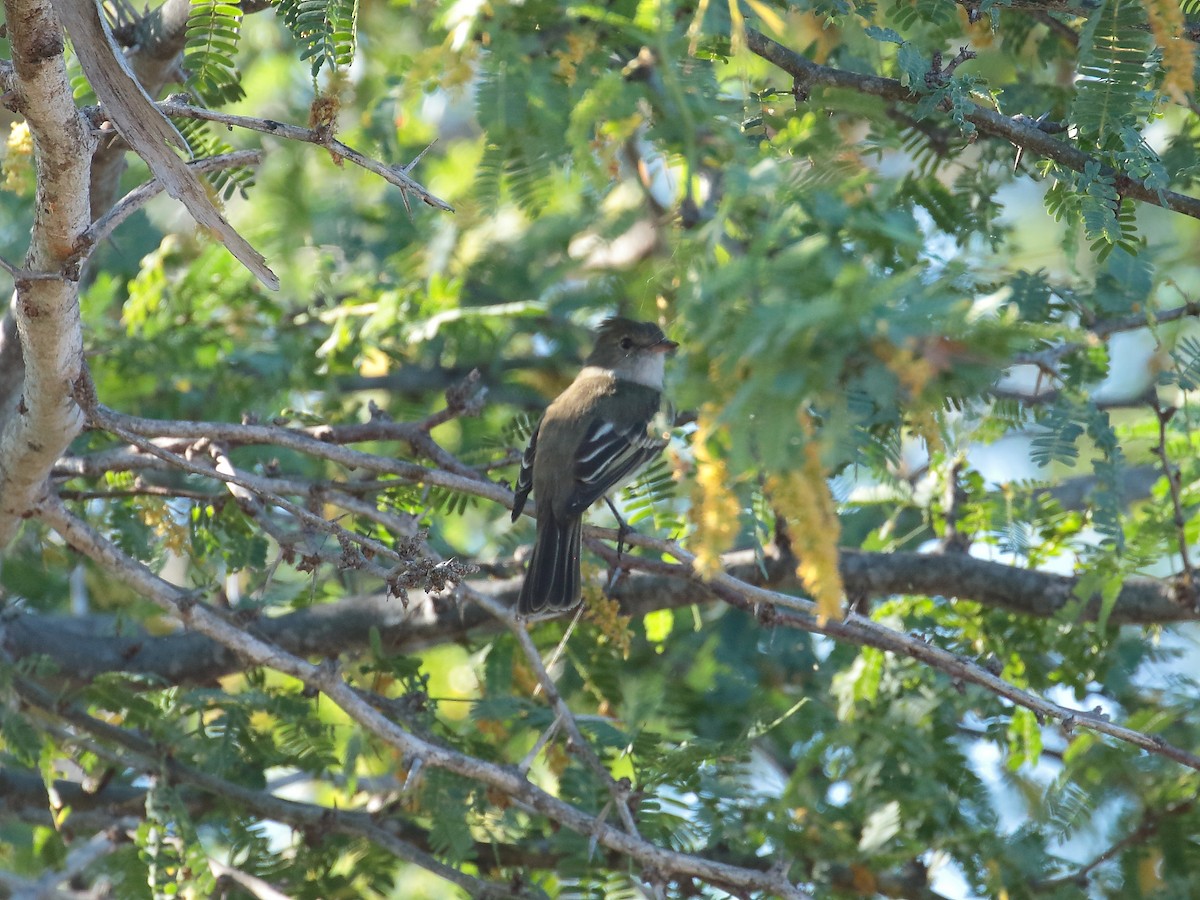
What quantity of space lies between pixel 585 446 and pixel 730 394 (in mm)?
3028

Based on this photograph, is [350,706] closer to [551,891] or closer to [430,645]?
[430,645]

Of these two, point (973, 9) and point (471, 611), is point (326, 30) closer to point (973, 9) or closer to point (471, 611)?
point (973, 9)

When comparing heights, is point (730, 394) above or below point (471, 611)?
above

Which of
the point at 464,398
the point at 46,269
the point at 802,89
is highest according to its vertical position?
the point at 802,89

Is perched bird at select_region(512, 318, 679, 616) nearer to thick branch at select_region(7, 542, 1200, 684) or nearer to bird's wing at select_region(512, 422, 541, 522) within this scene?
bird's wing at select_region(512, 422, 541, 522)

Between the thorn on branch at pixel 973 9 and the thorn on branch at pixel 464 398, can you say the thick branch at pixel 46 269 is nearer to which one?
the thorn on branch at pixel 464 398

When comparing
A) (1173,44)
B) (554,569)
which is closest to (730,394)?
(1173,44)

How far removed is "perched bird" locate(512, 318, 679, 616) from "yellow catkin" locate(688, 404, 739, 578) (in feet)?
6.86

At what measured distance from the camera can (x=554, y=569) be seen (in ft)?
13.6

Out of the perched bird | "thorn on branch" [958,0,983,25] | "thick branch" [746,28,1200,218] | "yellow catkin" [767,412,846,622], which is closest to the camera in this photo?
"yellow catkin" [767,412,846,622]

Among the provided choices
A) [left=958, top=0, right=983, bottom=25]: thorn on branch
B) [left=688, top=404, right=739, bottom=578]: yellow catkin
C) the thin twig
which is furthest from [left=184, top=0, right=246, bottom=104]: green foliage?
[left=688, top=404, right=739, bottom=578]: yellow catkin

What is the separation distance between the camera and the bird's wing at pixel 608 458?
4.36 m

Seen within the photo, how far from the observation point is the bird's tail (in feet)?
13.3

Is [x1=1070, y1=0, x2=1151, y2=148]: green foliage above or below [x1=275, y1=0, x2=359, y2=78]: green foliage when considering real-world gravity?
below
